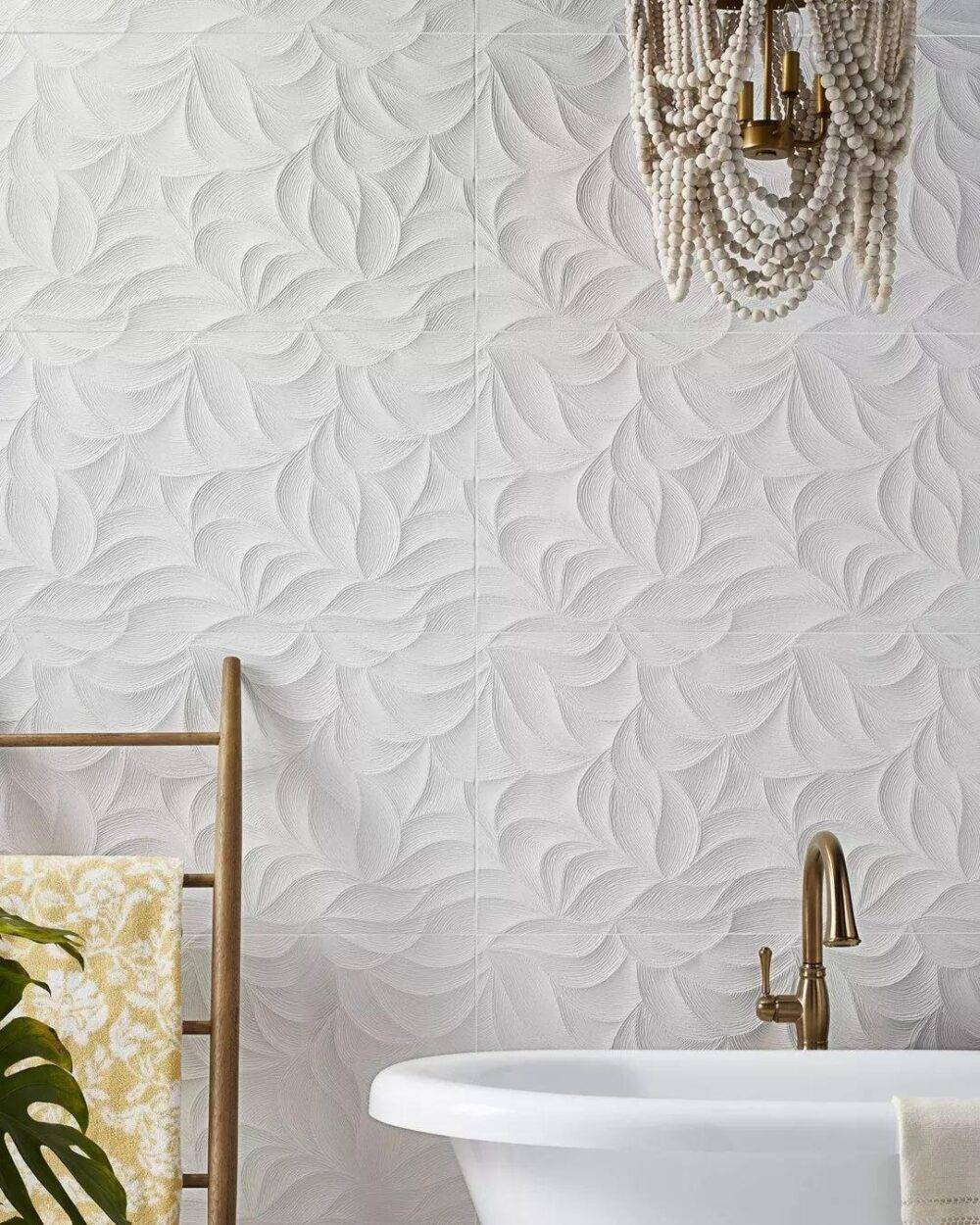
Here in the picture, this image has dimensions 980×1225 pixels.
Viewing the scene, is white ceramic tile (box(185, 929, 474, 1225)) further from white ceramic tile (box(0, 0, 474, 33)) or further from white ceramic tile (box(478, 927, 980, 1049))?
white ceramic tile (box(0, 0, 474, 33))

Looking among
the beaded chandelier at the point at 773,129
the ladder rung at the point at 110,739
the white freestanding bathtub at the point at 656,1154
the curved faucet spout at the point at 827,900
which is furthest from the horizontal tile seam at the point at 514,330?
the white freestanding bathtub at the point at 656,1154

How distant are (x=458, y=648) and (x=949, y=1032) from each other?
0.87 m

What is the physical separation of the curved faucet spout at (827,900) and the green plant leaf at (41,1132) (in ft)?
3.22

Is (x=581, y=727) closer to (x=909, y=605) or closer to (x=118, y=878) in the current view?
(x=909, y=605)

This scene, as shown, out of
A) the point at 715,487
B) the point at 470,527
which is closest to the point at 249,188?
the point at 470,527

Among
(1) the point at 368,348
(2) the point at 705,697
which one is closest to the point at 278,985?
(2) the point at 705,697

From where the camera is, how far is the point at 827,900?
66.4 inches

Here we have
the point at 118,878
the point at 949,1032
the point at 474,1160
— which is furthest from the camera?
the point at 949,1032

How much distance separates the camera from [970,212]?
1.87m

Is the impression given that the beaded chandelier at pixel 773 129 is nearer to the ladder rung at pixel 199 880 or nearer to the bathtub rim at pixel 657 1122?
the bathtub rim at pixel 657 1122

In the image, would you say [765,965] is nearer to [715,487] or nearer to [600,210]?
[715,487]

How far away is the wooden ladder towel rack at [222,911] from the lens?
5.37 ft

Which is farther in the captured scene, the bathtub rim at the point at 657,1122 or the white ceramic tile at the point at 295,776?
the white ceramic tile at the point at 295,776

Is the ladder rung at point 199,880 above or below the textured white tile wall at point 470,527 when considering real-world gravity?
below
